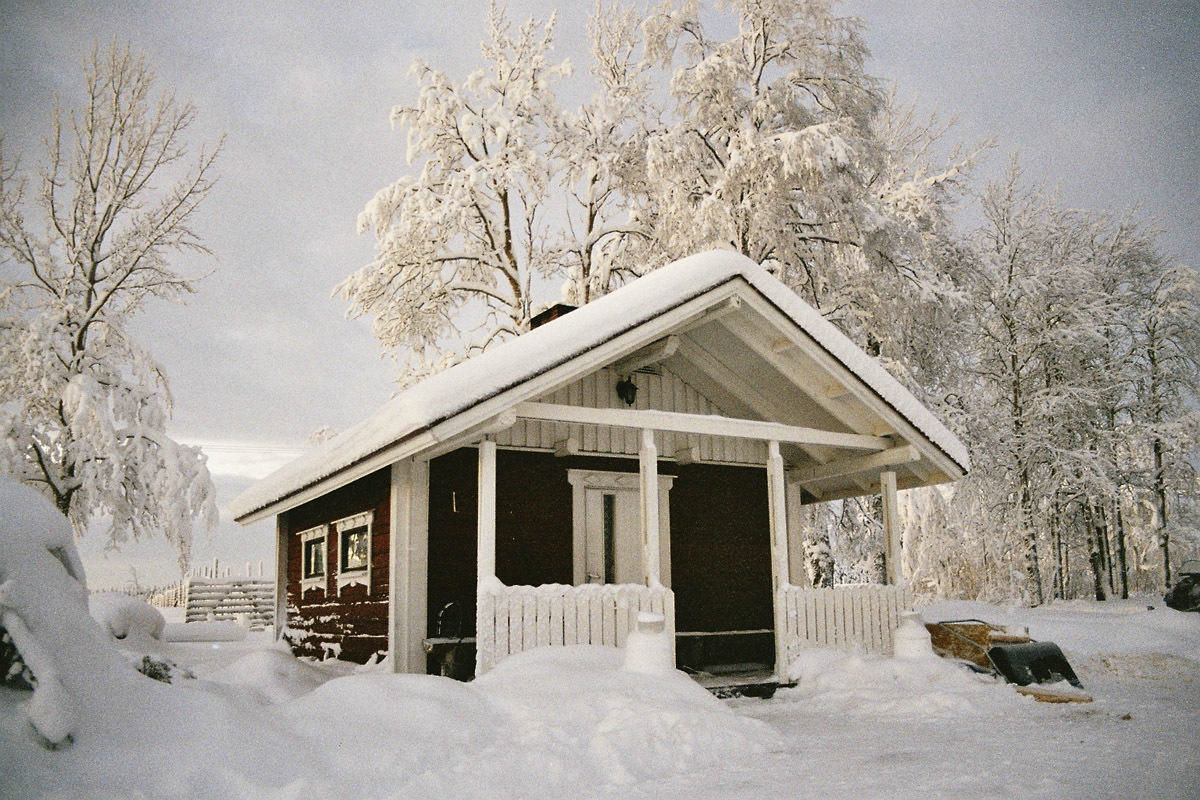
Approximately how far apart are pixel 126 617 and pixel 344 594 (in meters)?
3.86

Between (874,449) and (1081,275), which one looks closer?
(874,449)

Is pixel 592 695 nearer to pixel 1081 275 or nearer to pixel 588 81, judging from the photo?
pixel 588 81

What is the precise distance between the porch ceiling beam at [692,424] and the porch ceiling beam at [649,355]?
0.81 meters

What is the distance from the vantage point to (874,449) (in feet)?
37.0

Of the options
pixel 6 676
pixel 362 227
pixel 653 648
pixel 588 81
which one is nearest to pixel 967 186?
pixel 588 81

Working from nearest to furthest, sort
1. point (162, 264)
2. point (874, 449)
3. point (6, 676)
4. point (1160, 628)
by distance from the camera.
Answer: point (6, 676) < point (874, 449) < point (1160, 628) < point (162, 264)

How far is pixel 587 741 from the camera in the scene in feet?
20.8

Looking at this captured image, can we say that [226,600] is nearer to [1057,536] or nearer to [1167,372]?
[1057,536]

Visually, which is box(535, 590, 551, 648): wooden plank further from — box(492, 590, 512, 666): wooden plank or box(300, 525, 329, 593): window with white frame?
box(300, 525, 329, 593): window with white frame

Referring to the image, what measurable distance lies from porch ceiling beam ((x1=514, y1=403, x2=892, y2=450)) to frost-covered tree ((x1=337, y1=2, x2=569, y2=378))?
31.2 ft

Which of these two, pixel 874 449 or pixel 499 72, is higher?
pixel 499 72

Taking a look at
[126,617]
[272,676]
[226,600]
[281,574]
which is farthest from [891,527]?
[226,600]

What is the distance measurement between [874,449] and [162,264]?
1569 cm

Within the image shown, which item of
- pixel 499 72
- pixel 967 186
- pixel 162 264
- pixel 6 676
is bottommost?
pixel 6 676
